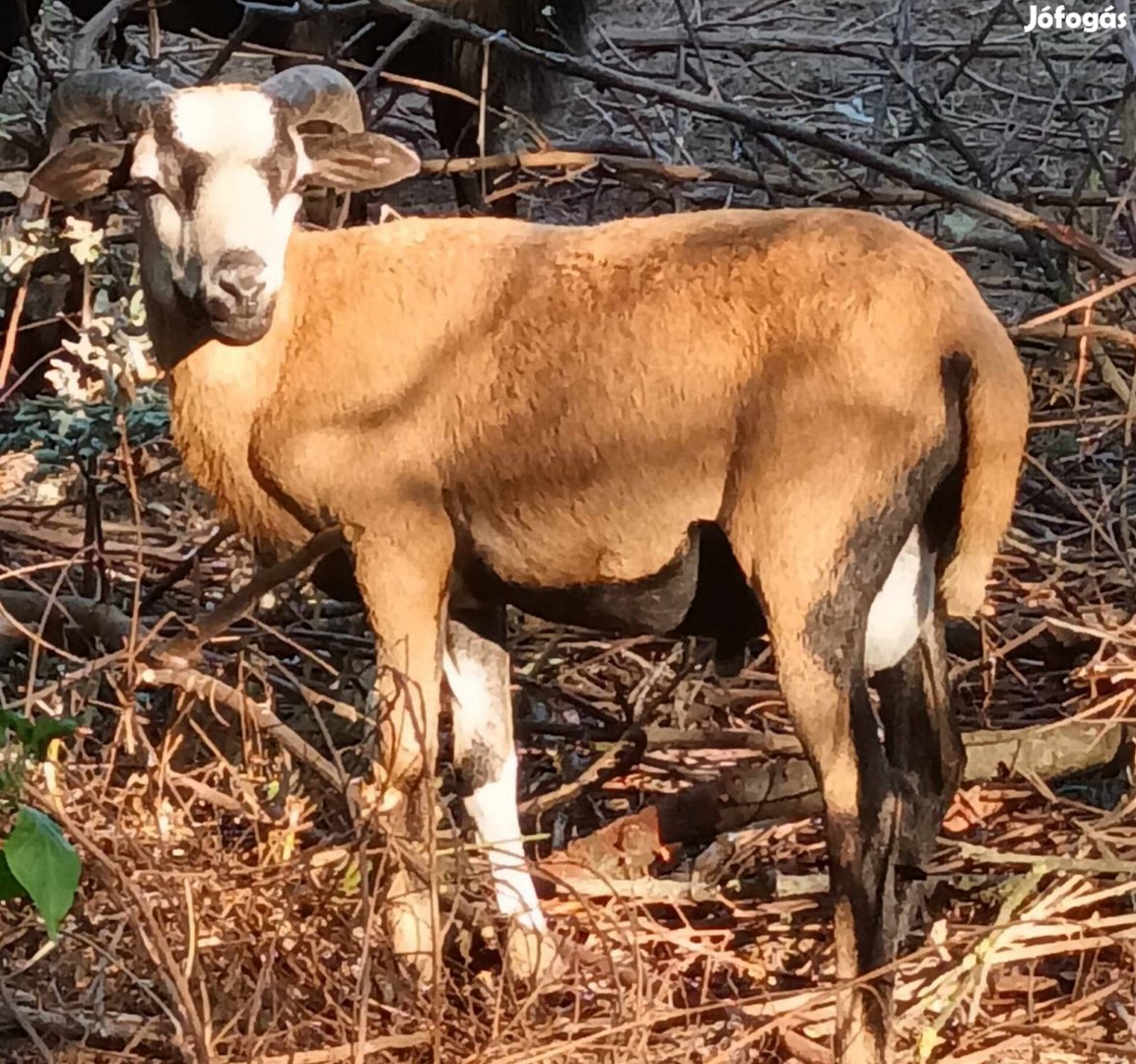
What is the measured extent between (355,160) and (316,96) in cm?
12

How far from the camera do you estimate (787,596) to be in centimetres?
243

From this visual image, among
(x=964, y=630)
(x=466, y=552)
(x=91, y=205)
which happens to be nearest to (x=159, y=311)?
(x=466, y=552)

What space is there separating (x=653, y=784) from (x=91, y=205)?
6.67 feet

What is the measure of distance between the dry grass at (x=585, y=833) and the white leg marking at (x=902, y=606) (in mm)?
453

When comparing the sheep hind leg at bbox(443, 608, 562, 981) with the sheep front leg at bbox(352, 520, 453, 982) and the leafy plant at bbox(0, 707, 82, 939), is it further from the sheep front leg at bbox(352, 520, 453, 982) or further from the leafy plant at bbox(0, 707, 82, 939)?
the leafy plant at bbox(0, 707, 82, 939)

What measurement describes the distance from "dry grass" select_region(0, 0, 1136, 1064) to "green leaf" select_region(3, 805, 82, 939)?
0.03m

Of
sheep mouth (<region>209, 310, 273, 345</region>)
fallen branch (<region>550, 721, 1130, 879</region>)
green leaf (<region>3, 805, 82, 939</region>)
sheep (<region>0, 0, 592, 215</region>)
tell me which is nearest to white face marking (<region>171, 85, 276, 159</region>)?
sheep mouth (<region>209, 310, 273, 345</region>)

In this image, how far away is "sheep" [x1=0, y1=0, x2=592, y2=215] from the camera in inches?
225

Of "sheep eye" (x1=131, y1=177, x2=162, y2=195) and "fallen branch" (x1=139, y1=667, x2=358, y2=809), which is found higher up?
"sheep eye" (x1=131, y1=177, x2=162, y2=195)

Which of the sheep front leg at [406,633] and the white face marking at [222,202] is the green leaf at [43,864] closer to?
the sheep front leg at [406,633]

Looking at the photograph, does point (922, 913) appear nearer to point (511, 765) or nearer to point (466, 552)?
point (511, 765)

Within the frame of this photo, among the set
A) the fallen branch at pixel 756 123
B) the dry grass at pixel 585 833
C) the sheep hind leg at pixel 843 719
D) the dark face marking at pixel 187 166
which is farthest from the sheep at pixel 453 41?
the sheep hind leg at pixel 843 719

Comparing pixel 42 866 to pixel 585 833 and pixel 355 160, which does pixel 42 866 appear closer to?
pixel 355 160

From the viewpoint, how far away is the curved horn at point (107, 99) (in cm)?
260
